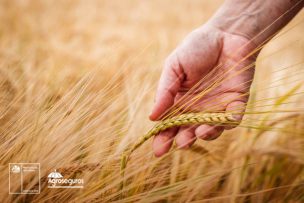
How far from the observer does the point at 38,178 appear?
73 centimetres

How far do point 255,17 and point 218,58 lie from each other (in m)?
0.14

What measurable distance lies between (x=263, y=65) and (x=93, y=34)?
0.54 meters

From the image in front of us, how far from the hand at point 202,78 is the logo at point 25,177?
0.85 feet

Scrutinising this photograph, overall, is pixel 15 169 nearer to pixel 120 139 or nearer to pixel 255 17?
pixel 120 139

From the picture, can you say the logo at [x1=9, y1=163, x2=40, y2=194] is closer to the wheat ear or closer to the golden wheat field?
the golden wheat field

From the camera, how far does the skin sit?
79 cm

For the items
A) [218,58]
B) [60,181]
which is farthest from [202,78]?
[60,181]

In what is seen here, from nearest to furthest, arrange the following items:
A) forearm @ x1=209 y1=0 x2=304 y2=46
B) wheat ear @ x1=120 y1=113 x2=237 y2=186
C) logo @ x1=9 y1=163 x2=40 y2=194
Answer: wheat ear @ x1=120 y1=113 x2=237 y2=186 < logo @ x1=9 y1=163 x2=40 y2=194 < forearm @ x1=209 y1=0 x2=304 y2=46

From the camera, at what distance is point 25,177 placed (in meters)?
0.73

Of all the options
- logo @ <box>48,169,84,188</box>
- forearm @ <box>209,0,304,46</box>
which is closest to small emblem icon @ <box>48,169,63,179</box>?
logo @ <box>48,169,84,188</box>

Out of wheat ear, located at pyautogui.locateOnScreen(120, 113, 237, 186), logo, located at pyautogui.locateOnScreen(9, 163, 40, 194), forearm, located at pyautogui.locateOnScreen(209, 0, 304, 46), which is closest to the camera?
wheat ear, located at pyautogui.locateOnScreen(120, 113, 237, 186)

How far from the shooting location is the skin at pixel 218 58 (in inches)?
31.2

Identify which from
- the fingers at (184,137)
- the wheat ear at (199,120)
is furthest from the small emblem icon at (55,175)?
the fingers at (184,137)

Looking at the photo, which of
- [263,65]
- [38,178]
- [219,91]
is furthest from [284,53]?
[38,178]
